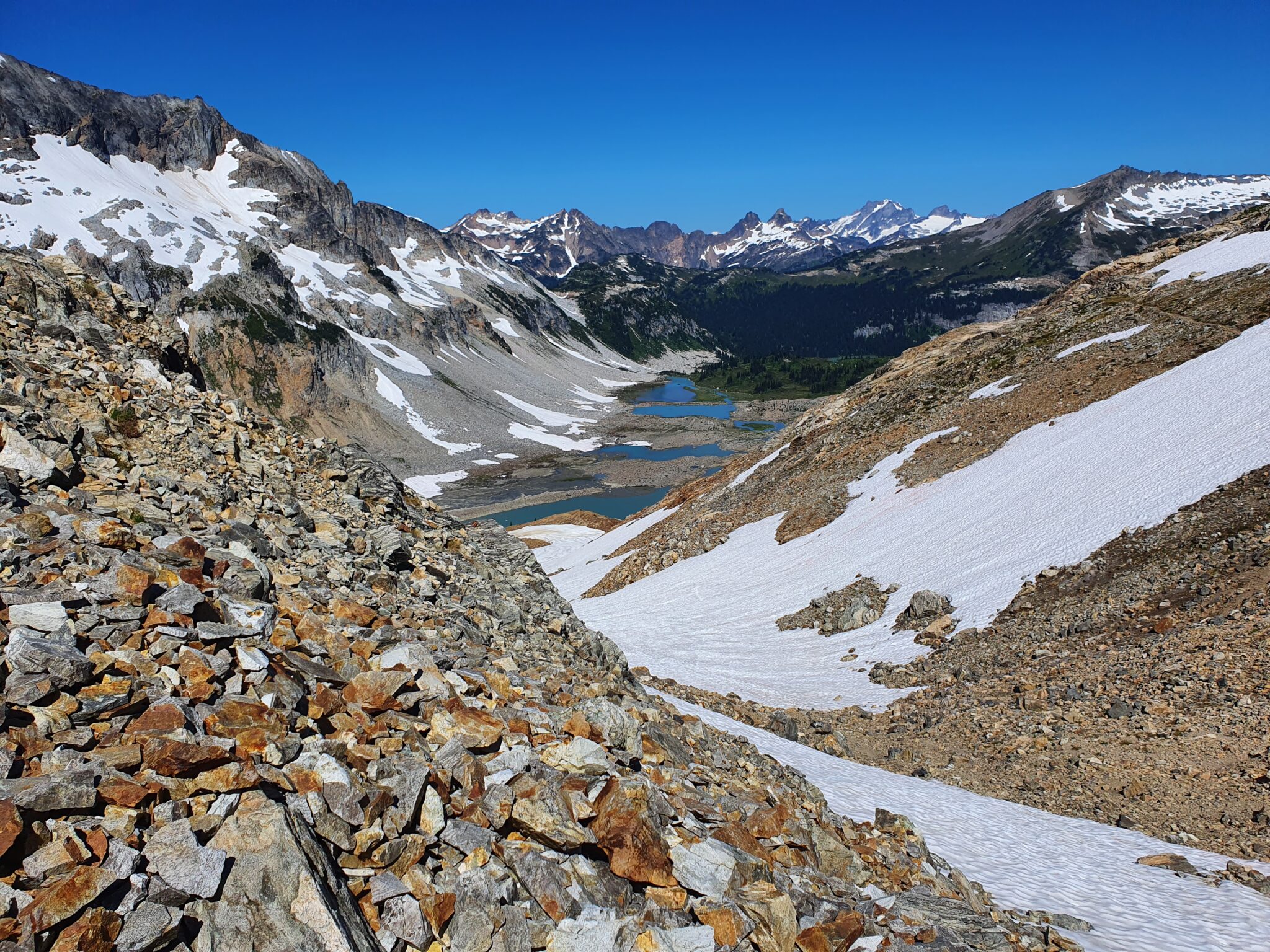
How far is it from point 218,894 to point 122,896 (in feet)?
2.08

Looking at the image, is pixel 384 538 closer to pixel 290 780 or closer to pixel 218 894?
pixel 290 780

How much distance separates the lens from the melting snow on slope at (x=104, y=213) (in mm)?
150125

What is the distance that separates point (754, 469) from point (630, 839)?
54113 millimetres

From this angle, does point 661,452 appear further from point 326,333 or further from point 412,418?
point 326,333

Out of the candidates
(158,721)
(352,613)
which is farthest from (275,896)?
(352,613)

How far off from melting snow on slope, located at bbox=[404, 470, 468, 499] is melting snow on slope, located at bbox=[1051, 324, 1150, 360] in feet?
333

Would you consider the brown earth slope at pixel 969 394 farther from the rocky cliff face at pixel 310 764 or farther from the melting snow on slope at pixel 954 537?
the rocky cliff face at pixel 310 764

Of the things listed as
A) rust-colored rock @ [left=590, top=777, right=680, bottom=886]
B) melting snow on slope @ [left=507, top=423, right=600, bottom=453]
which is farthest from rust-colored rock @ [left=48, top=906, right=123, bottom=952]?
melting snow on slope @ [left=507, top=423, right=600, bottom=453]

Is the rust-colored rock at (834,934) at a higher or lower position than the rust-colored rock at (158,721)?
lower

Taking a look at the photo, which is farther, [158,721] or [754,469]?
[754,469]

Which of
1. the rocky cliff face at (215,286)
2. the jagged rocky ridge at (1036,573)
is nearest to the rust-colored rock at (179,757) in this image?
the jagged rocky ridge at (1036,573)

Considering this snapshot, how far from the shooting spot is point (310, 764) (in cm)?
714

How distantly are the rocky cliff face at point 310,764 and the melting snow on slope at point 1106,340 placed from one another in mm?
45652

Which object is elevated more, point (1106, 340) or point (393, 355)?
point (393, 355)
